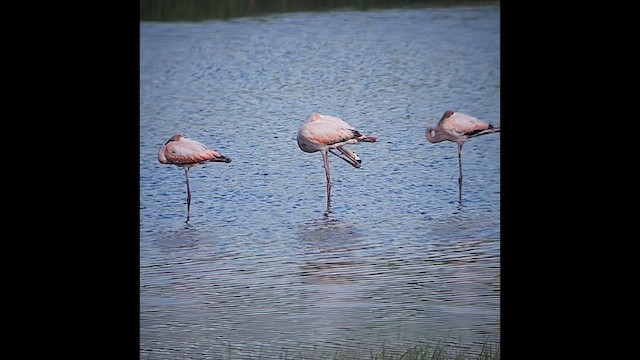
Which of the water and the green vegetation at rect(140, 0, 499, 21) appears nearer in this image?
the water

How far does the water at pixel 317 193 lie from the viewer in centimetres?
274

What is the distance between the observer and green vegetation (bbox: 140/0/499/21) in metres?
2.86

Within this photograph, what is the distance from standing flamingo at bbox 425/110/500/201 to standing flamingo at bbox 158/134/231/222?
2.07ft

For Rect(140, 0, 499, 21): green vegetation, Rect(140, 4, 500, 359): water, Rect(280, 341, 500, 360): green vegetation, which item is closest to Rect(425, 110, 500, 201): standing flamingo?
Rect(140, 4, 500, 359): water

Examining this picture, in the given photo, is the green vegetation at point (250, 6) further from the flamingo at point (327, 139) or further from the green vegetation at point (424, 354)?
the green vegetation at point (424, 354)

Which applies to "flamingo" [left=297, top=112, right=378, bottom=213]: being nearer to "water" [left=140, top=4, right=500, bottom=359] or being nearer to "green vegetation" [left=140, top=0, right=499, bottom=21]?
"water" [left=140, top=4, right=500, bottom=359]

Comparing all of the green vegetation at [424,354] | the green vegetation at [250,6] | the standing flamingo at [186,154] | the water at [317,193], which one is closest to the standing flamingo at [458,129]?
the water at [317,193]

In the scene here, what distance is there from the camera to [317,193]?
2.82 m

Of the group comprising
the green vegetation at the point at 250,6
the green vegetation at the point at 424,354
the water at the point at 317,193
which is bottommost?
the green vegetation at the point at 424,354

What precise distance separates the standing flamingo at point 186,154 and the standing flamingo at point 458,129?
0.63m
